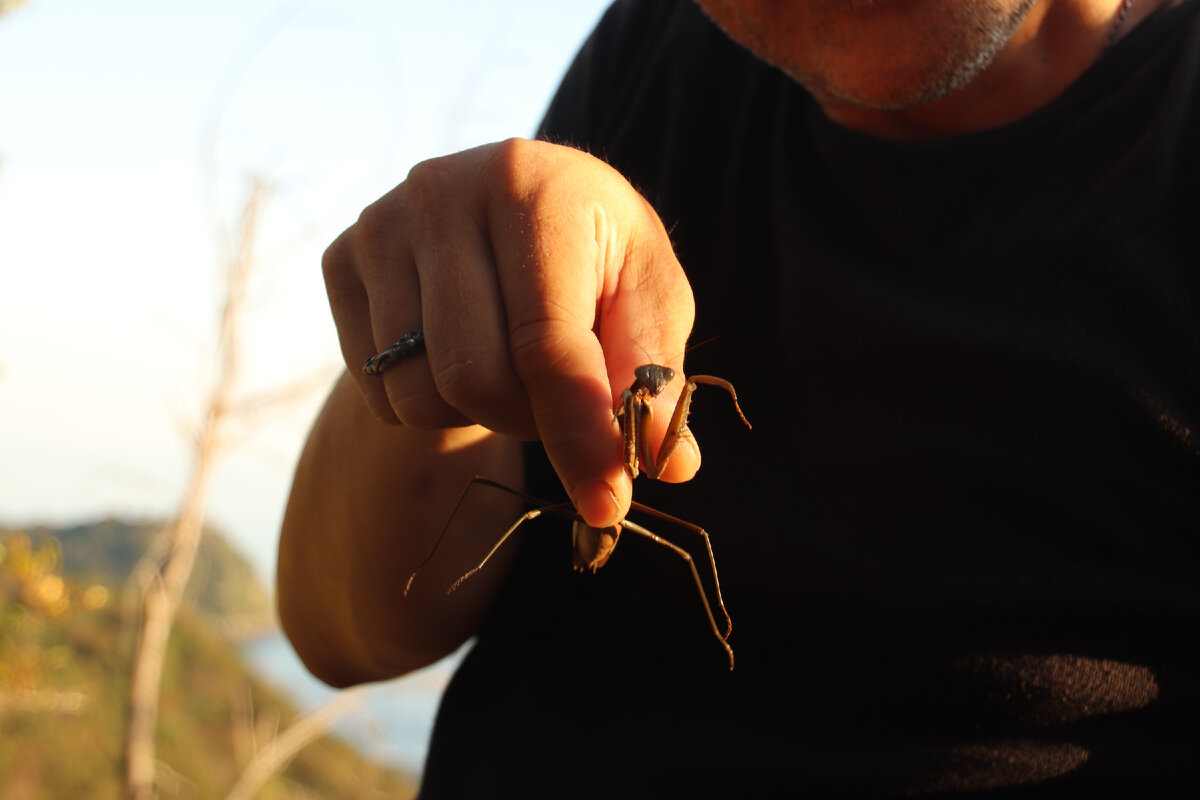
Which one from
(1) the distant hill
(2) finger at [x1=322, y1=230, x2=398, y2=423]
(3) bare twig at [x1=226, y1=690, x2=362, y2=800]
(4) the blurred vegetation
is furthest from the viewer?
(3) bare twig at [x1=226, y1=690, x2=362, y2=800]

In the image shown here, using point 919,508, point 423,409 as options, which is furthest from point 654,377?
point 919,508

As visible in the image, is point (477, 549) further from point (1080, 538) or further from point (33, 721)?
point (33, 721)

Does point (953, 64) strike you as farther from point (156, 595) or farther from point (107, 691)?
point (107, 691)

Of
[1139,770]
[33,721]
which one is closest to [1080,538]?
[1139,770]

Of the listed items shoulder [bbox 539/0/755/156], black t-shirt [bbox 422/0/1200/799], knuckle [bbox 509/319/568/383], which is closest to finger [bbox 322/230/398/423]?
knuckle [bbox 509/319/568/383]

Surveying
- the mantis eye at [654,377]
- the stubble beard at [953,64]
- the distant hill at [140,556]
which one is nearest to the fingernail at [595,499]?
the mantis eye at [654,377]

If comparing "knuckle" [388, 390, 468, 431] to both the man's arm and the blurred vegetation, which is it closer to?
the man's arm

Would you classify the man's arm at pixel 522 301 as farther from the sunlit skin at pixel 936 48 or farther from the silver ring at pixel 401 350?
the sunlit skin at pixel 936 48
